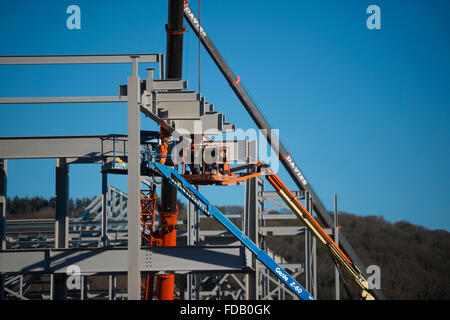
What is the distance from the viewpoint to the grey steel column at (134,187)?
35.5 feet

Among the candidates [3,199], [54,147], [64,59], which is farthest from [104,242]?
[64,59]

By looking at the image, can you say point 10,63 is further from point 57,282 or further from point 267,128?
point 267,128

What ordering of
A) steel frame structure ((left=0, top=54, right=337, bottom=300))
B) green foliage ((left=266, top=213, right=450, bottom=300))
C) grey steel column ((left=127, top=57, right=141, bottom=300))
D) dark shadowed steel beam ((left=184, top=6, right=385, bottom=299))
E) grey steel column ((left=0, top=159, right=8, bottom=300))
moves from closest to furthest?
grey steel column ((left=127, top=57, right=141, bottom=300)), steel frame structure ((left=0, top=54, right=337, bottom=300)), grey steel column ((left=0, top=159, right=8, bottom=300)), dark shadowed steel beam ((left=184, top=6, right=385, bottom=299)), green foliage ((left=266, top=213, right=450, bottom=300))

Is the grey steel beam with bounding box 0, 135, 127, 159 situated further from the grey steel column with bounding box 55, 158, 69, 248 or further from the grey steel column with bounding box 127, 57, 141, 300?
the grey steel column with bounding box 127, 57, 141, 300

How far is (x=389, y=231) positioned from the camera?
226 feet

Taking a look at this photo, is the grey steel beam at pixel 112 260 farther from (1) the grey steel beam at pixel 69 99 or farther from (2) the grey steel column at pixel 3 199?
(1) the grey steel beam at pixel 69 99

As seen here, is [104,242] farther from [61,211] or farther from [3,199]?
[3,199]

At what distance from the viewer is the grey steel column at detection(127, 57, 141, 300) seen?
426 inches

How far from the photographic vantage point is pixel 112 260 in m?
14.0

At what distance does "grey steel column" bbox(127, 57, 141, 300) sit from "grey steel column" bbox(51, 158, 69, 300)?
5.21m

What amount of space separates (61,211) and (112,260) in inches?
125

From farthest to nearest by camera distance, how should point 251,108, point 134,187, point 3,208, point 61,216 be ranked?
1. point 251,108
2. point 61,216
3. point 3,208
4. point 134,187

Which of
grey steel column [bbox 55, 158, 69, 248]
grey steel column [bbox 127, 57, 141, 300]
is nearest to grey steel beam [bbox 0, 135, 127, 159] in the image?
grey steel column [bbox 55, 158, 69, 248]
